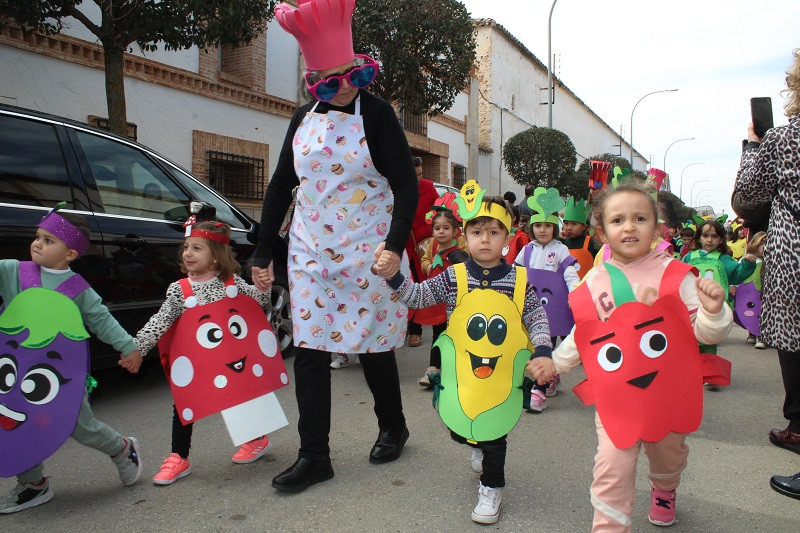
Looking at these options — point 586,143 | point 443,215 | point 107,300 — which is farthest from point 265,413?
point 586,143

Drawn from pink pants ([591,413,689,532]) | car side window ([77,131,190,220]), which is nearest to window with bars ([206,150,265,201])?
car side window ([77,131,190,220])

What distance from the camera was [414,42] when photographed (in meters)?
12.9

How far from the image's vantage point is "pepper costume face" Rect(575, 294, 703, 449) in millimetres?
2309

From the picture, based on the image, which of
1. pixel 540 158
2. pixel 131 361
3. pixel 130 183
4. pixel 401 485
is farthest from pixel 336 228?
pixel 540 158

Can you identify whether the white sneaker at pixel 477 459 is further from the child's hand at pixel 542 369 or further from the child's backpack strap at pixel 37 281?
the child's backpack strap at pixel 37 281

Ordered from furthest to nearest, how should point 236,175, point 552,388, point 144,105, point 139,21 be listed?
point 236,175 < point 144,105 < point 139,21 < point 552,388

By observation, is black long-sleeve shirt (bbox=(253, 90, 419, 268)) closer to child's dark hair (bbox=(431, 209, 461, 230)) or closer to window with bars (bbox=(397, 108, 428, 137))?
child's dark hair (bbox=(431, 209, 461, 230))

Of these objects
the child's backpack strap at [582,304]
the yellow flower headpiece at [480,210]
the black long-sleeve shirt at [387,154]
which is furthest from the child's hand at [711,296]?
the black long-sleeve shirt at [387,154]

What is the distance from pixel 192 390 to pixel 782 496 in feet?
8.99

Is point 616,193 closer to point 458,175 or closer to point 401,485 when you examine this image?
point 401,485

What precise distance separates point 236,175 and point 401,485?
34.7ft

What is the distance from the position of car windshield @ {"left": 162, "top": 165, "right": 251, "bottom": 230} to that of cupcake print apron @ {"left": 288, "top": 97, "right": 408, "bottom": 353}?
2139 mm

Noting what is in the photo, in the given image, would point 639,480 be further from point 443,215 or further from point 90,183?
point 90,183

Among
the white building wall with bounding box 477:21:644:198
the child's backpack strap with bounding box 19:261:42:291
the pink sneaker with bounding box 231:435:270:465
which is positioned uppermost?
the white building wall with bounding box 477:21:644:198
